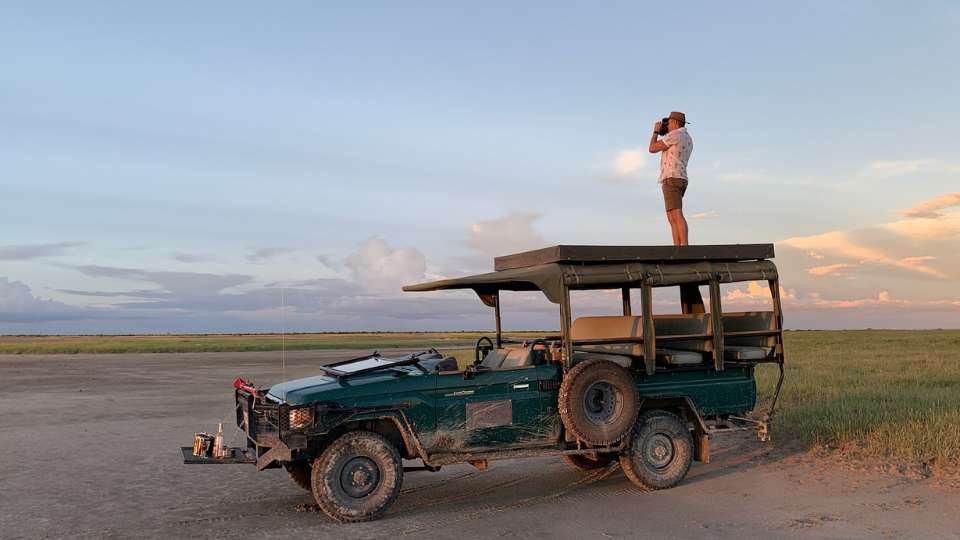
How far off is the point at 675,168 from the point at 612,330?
9.44 feet

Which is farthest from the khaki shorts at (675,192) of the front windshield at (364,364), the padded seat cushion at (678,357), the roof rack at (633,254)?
the front windshield at (364,364)

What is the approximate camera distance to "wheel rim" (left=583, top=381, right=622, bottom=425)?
7.71 meters

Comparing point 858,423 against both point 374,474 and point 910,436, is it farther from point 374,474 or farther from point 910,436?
point 374,474

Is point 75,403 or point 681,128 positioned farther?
point 75,403

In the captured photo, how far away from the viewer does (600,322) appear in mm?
8859

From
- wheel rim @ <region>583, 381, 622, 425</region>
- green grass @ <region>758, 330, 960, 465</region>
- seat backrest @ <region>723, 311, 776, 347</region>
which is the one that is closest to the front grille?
wheel rim @ <region>583, 381, 622, 425</region>

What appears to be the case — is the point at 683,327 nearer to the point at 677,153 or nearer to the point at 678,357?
the point at 678,357

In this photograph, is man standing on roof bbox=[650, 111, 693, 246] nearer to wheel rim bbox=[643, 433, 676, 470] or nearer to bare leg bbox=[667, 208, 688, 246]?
bare leg bbox=[667, 208, 688, 246]

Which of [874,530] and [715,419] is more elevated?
[715,419]

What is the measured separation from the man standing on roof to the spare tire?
3.14 meters

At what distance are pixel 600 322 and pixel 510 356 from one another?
1.34 metres

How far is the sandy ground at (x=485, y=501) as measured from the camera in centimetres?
663

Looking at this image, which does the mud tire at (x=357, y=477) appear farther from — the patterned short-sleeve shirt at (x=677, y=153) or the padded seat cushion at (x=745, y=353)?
the patterned short-sleeve shirt at (x=677, y=153)

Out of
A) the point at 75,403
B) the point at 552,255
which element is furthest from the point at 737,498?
the point at 75,403
